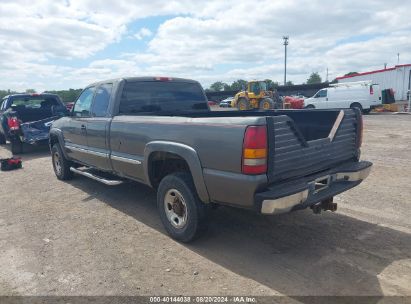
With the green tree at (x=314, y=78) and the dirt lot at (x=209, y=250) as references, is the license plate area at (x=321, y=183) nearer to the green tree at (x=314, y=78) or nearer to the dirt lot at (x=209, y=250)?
the dirt lot at (x=209, y=250)

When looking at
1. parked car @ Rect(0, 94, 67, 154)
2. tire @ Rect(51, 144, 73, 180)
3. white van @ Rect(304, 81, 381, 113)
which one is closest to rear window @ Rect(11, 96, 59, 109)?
parked car @ Rect(0, 94, 67, 154)

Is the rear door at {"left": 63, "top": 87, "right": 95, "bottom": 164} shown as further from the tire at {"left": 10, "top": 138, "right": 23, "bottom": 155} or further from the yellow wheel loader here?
the yellow wheel loader

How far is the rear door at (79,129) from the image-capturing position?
5878 mm

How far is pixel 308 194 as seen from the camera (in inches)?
136

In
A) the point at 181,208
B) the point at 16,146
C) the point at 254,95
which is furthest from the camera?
the point at 254,95

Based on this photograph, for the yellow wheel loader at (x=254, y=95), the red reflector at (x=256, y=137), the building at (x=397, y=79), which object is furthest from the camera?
the building at (x=397, y=79)

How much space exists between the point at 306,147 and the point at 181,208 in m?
1.60

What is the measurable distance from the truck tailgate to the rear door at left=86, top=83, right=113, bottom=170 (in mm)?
2804

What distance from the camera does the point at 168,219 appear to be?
4273mm

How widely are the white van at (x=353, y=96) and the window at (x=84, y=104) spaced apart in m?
20.1

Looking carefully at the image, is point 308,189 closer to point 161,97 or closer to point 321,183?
point 321,183

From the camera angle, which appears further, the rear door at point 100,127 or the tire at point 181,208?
the rear door at point 100,127

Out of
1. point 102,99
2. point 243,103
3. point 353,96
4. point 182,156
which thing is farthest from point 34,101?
point 353,96

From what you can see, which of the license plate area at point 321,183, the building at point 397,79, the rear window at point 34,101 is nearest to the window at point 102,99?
the license plate area at point 321,183
